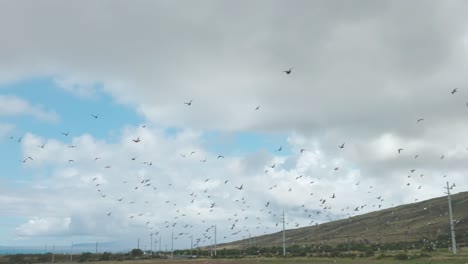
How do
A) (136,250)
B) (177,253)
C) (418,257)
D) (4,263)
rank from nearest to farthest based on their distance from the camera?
(418,257) < (4,263) < (136,250) < (177,253)

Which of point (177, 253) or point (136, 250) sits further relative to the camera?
point (177, 253)

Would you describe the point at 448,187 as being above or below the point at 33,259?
above

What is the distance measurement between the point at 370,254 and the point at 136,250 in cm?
8324

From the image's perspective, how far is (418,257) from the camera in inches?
3054

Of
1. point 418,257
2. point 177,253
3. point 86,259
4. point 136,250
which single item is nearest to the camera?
point 418,257

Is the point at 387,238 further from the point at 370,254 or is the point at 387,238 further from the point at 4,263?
the point at 4,263

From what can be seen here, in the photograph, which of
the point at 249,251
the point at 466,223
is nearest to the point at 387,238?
the point at 466,223

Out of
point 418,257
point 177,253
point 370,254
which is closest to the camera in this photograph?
point 418,257

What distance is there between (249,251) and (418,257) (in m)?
70.1

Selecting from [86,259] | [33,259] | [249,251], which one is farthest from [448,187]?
[33,259]

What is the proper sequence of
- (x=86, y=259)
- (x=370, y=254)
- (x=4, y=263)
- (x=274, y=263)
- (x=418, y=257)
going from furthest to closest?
(x=86, y=259) < (x=4, y=263) < (x=370, y=254) < (x=274, y=263) < (x=418, y=257)

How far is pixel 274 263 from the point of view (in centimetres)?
8281

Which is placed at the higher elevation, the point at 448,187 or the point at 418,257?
the point at 448,187

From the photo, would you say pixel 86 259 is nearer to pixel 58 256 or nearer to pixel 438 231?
pixel 58 256
